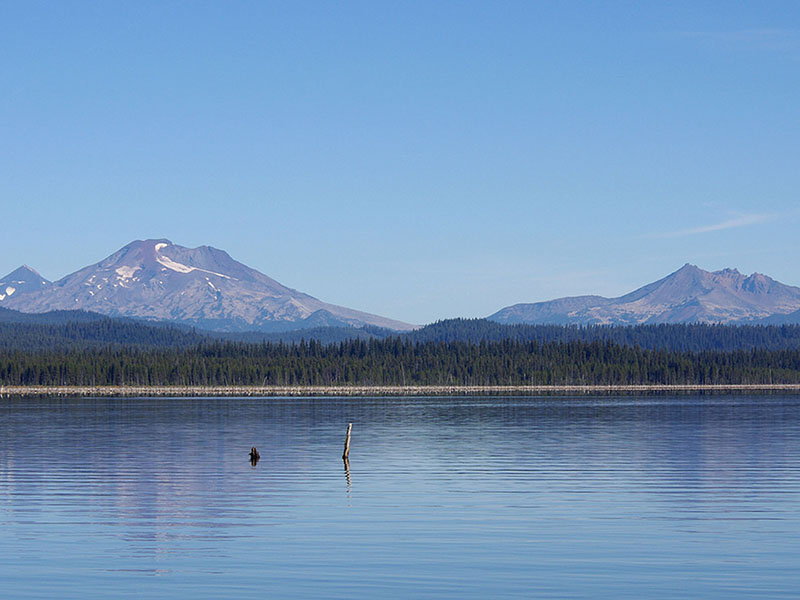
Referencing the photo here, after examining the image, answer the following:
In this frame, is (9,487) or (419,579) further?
(9,487)

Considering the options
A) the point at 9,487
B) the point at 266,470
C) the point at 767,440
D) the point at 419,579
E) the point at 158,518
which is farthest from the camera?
the point at 767,440

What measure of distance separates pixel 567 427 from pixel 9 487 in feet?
211

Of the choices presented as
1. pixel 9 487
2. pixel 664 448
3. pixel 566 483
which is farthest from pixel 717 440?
pixel 9 487

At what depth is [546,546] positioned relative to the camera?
39219 millimetres

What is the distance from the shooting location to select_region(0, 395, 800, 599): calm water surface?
33594 millimetres

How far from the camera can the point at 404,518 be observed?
46219mm

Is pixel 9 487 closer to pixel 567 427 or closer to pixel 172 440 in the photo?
pixel 172 440

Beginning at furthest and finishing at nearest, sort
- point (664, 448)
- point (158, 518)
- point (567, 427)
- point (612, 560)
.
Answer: point (567, 427)
point (664, 448)
point (158, 518)
point (612, 560)

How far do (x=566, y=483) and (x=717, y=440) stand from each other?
3677 centimetres

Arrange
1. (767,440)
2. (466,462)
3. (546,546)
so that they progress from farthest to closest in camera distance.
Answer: (767,440) < (466,462) < (546,546)

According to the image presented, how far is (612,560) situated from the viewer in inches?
1441

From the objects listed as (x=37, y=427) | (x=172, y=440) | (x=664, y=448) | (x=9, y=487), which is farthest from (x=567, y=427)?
(x=9, y=487)

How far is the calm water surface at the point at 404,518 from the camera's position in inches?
→ 1323

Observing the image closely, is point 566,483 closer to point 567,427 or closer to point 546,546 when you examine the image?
point 546,546
